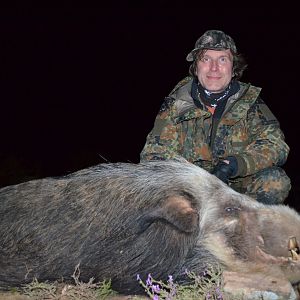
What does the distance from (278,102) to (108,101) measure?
505cm

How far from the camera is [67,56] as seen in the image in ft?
83.4

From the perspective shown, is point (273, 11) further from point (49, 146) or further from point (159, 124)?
point (159, 124)

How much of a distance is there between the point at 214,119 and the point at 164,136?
0.40 meters

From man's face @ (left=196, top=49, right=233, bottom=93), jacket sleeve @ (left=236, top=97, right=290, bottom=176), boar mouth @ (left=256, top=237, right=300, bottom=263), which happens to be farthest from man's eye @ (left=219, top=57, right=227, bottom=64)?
boar mouth @ (left=256, top=237, right=300, bottom=263)

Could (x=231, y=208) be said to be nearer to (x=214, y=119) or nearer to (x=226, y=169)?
(x=226, y=169)

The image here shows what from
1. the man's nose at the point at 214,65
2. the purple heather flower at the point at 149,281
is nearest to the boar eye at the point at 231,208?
the purple heather flower at the point at 149,281

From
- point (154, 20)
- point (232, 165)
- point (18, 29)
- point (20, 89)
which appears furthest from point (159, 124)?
point (154, 20)

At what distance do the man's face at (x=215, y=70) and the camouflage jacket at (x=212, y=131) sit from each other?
132 mm

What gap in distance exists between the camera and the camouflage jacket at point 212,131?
14.2ft

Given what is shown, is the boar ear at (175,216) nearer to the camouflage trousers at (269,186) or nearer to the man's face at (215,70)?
the camouflage trousers at (269,186)

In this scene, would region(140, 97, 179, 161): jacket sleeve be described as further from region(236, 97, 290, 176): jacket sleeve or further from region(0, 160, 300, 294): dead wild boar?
region(0, 160, 300, 294): dead wild boar

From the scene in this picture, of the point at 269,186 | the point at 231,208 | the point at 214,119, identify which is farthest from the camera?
the point at 214,119

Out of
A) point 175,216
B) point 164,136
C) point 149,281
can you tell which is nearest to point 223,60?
point 164,136

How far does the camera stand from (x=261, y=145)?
4211 millimetres
